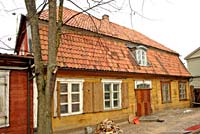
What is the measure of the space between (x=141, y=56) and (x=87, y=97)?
688 cm

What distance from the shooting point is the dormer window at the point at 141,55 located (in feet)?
63.0

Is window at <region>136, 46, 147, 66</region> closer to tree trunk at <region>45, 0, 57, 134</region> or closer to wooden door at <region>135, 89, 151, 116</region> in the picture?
wooden door at <region>135, 89, 151, 116</region>

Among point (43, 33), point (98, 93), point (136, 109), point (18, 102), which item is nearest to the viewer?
point (18, 102)

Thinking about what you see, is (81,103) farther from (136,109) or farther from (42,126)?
(42,126)

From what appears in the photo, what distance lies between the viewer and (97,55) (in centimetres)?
1574

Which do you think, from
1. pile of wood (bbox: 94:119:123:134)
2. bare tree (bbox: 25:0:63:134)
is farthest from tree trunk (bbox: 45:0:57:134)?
pile of wood (bbox: 94:119:123:134)

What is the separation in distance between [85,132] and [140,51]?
27.0 feet

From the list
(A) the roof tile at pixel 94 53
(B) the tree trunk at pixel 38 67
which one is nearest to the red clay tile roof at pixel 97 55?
(A) the roof tile at pixel 94 53

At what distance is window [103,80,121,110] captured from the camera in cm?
1560

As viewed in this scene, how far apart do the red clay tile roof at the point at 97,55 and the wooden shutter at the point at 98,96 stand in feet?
3.12

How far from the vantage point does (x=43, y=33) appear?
13438 millimetres

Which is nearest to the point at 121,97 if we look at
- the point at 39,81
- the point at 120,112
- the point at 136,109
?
the point at 120,112

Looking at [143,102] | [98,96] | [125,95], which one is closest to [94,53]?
[98,96]

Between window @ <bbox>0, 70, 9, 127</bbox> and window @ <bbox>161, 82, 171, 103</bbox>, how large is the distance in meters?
13.4
